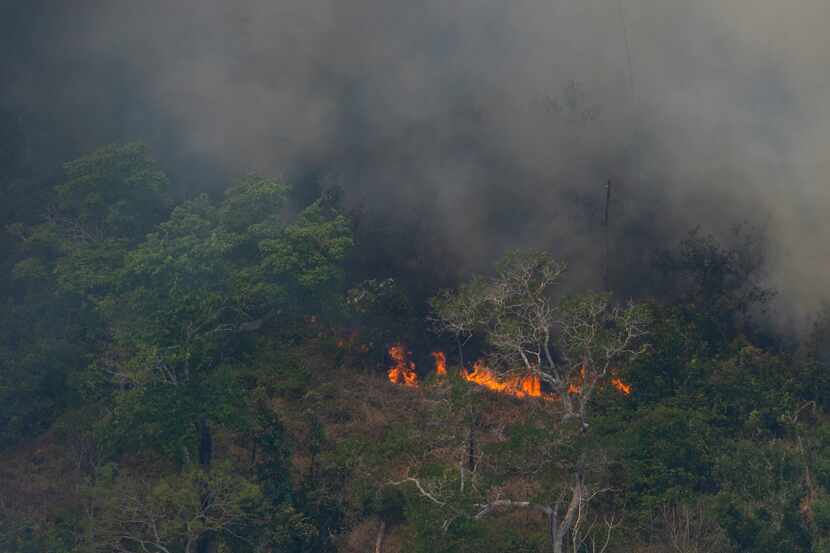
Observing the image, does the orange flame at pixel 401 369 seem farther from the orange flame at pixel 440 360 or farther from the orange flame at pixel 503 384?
the orange flame at pixel 503 384

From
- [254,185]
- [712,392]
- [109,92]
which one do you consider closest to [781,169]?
[712,392]

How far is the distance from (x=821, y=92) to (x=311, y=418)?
26616mm

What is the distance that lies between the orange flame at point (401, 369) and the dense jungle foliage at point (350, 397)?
9 cm

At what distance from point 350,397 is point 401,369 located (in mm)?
2244

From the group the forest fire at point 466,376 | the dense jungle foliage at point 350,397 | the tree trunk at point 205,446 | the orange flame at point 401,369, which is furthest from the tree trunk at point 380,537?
the orange flame at point 401,369

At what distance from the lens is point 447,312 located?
112 ft

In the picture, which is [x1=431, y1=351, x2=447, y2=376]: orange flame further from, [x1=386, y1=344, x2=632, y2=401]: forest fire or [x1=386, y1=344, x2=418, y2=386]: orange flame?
[x1=386, y1=344, x2=418, y2=386]: orange flame

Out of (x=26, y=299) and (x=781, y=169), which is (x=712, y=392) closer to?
(x=781, y=169)

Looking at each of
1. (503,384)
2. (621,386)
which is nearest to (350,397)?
(503,384)

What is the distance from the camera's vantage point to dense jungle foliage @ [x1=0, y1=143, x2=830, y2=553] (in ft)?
108

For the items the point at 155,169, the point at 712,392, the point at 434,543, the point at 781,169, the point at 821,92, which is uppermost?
the point at 821,92

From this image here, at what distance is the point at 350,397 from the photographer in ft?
136

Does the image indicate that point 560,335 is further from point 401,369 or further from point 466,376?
point 401,369

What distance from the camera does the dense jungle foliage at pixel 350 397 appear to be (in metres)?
32.8
